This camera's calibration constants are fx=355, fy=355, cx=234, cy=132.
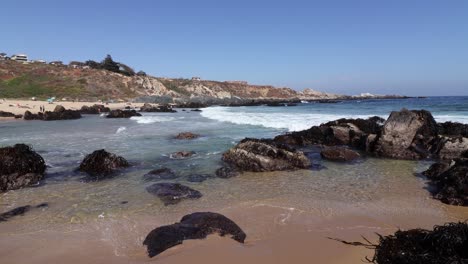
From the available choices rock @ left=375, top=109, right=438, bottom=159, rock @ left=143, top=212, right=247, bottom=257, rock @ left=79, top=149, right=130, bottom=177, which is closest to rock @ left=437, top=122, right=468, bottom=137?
rock @ left=375, top=109, right=438, bottom=159

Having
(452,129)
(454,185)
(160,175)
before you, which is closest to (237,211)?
(160,175)

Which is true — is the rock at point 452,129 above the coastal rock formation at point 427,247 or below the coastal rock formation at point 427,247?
above

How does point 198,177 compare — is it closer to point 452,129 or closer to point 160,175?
point 160,175

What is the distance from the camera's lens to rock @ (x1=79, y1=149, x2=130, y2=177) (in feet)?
37.8

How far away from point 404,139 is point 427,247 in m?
9.96

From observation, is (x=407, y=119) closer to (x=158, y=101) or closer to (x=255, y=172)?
(x=255, y=172)

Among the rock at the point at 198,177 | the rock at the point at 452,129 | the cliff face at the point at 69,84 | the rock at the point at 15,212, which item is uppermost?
the cliff face at the point at 69,84

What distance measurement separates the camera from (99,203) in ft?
27.6

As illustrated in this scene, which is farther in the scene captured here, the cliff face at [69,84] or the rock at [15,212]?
the cliff face at [69,84]

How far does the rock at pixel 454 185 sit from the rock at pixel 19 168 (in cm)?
1093

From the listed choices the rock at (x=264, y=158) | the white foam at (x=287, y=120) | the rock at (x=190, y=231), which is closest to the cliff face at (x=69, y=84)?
the white foam at (x=287, y=120)

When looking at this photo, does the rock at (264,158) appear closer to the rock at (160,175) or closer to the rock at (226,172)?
the rock at (226,172)

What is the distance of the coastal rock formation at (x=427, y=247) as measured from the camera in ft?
15.5

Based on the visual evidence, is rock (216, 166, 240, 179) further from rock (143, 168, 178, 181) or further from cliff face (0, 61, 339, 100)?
cliff face (0, 61, 339, 100)
